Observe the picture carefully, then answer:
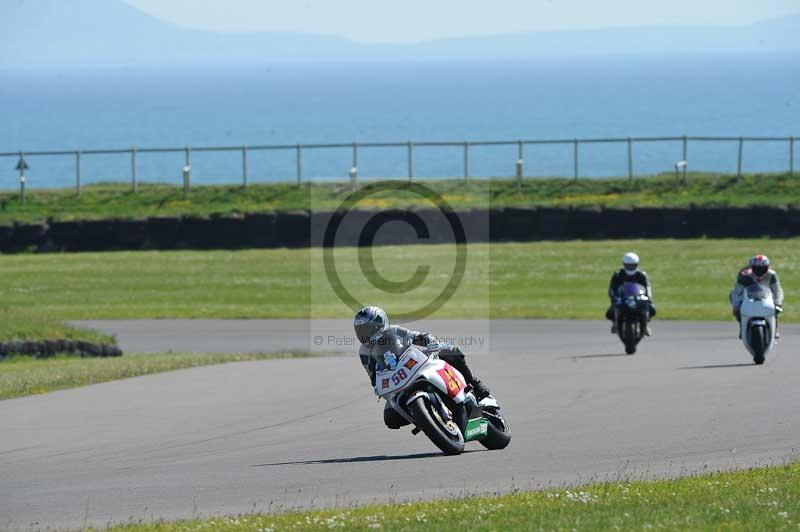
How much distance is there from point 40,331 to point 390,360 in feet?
42.0

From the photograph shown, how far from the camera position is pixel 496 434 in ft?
40.7

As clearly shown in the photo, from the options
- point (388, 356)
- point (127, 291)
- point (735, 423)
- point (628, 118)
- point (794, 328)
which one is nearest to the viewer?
point (388, 356)

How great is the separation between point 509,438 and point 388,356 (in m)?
1.55

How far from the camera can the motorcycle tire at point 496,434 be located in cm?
1239

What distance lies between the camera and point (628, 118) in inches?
7185

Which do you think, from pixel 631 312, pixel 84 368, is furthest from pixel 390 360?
pixel 631 312

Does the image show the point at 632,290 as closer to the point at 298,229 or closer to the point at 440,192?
the point at 298,229

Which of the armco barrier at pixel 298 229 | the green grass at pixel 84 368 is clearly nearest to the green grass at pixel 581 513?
the green grass at pixel 84 368

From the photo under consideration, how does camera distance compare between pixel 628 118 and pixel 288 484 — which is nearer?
pixel 288 484

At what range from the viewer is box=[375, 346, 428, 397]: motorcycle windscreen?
11.6 m

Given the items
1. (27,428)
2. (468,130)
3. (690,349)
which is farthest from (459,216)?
(468,130)

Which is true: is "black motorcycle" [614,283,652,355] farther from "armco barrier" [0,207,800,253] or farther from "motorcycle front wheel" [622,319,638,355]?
"armco barrier" [0,207,800,253]

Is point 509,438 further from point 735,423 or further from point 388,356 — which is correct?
point 735,423

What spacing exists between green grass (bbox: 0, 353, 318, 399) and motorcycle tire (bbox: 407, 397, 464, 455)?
7080 millimetres
